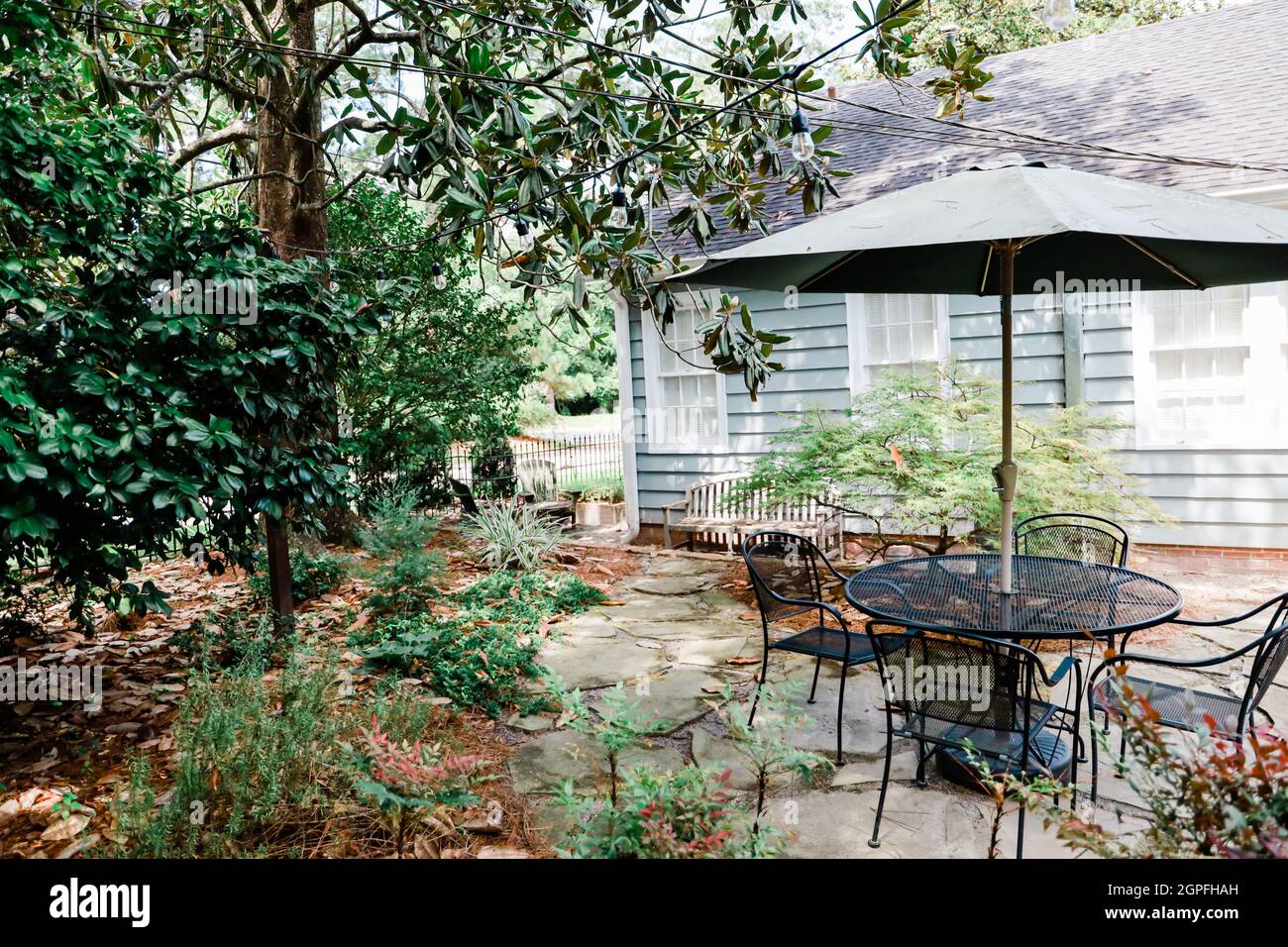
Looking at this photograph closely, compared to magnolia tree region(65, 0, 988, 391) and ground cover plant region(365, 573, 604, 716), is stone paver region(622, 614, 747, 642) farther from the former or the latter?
magnolia tree region(65, 0, 988, 391)

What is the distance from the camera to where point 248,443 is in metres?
4.21

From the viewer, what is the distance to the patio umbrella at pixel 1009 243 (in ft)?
9.40

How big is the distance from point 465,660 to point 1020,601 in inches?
121

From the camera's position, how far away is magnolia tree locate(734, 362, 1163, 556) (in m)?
6.01

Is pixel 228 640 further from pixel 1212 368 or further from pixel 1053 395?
pixel 1212 368

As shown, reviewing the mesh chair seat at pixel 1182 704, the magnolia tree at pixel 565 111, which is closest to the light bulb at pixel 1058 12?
the magnolia tree at pixel 565 111

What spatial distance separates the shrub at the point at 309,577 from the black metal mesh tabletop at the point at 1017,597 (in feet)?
13.7

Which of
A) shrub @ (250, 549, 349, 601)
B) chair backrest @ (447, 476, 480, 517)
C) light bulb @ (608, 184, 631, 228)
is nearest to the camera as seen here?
light bulb @ (608, 184, 631, 228)

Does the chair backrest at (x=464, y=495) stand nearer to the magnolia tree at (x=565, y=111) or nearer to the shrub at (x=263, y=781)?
the magnolia tree at (x=565, y=111)

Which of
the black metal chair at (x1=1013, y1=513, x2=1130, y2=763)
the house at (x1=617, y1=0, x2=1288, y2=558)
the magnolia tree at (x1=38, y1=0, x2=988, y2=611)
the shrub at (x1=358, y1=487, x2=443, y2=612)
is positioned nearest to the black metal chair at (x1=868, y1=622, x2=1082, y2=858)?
Answer: the magnolia tree at (x1=38, y1=0, x2=988, y2=611)

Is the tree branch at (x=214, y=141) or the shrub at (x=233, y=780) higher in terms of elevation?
the tree branch at (x=214, y=141)

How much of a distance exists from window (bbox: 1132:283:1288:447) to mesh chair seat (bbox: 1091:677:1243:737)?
4764mm

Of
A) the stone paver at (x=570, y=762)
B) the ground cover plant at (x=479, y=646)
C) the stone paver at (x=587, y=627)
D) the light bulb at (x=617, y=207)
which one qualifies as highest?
the light bulb at (x=617, y=207)

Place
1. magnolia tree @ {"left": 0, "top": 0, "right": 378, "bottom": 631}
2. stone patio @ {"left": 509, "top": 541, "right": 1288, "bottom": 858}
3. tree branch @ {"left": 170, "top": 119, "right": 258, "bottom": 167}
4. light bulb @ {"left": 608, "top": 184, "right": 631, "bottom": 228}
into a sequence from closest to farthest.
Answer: stone patio @ {"left": 509, "top": 541, "right": 1288, "bottom": 858}
magnolia tree @ {"left": 0, "top": 0, "right": 378, "bottom": 631}
light bulb @ {"left": 608, "top": 184, "right": 631, "bottom": 228}
tree branch @ {"left": 170, "top": 119, "right": 258, "bottom": 167}
